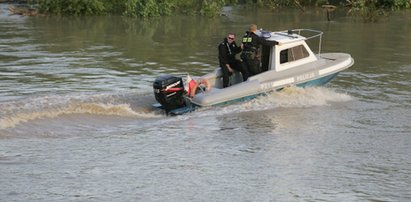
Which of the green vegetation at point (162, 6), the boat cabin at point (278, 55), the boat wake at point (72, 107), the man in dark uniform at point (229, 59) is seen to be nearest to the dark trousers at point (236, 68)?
the man in dark uniform at point (229, 59)

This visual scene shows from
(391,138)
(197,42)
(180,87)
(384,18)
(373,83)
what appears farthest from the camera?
(384,18)

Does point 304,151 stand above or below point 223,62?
below

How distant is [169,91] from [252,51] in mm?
2212

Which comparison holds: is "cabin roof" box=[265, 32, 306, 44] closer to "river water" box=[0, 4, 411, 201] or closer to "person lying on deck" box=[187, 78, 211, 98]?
"river water" box=[0, 4, 411, 201]

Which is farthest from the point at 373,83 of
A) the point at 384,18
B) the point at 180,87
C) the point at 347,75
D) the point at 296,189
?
the point at 384,18

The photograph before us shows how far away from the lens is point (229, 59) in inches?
608

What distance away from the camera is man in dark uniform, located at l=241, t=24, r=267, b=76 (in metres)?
15.3

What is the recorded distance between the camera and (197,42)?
2572 cm

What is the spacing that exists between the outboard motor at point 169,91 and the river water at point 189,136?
33cm

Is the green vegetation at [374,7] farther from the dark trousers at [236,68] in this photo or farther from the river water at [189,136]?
the dark trousers at [236,68]

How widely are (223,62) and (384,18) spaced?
19.0 m

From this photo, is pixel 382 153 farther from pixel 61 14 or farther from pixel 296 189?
pixel 61 14

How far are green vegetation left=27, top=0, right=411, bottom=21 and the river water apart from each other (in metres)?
10.6

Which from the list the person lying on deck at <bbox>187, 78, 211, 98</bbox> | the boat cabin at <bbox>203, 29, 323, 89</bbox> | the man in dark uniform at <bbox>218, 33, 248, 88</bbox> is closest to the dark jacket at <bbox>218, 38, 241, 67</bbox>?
the man in dark uniform at <bbox>218, 33, 248, 88</bbox>
